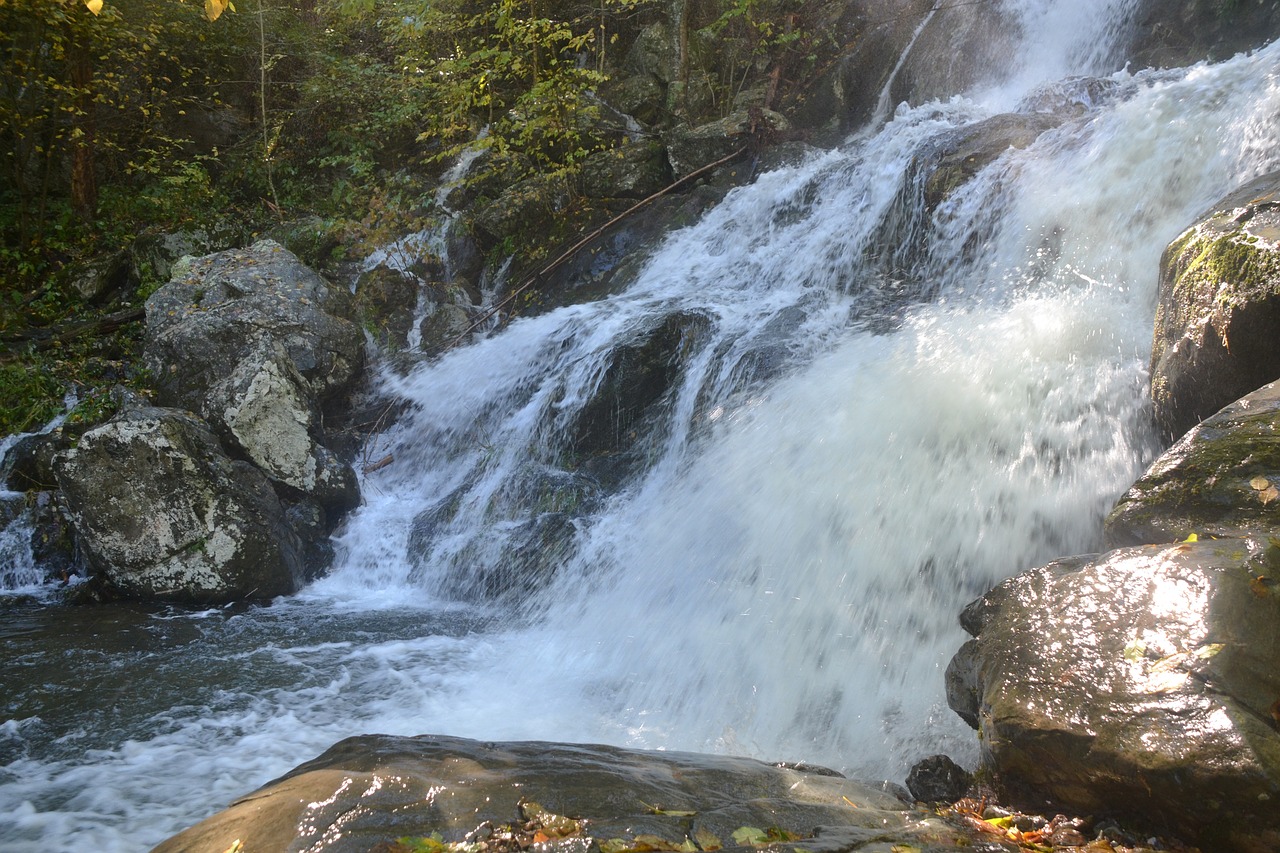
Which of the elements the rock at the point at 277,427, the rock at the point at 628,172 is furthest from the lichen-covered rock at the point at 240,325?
the rock at the point at 628,172

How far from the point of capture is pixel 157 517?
646 centimetres

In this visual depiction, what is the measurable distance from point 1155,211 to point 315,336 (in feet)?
27.2

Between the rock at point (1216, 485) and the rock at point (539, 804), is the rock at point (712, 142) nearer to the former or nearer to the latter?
the rock at point (1216, 485)

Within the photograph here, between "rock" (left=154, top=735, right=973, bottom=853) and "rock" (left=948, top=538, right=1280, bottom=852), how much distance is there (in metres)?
0.50

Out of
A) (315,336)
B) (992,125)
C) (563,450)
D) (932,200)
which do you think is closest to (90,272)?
(315,336)

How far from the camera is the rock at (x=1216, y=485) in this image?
3229 mm

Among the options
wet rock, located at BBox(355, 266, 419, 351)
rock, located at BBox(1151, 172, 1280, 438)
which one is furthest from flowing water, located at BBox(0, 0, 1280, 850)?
wet rock, located at BBox(355, 266, 419, 351)

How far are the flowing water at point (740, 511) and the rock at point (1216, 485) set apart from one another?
932 millimetres

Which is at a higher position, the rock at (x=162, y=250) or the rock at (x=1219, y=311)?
the rock at (x=162, y=250)

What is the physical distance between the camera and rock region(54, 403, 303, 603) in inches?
253

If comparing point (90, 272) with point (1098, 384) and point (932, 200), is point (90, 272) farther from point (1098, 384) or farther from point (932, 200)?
point (1098, 384)

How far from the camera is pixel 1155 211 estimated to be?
653 centimetres

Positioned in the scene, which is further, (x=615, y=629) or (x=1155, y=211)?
(x=1155, y=211)

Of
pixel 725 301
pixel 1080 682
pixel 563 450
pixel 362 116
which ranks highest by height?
pixel 362 116
